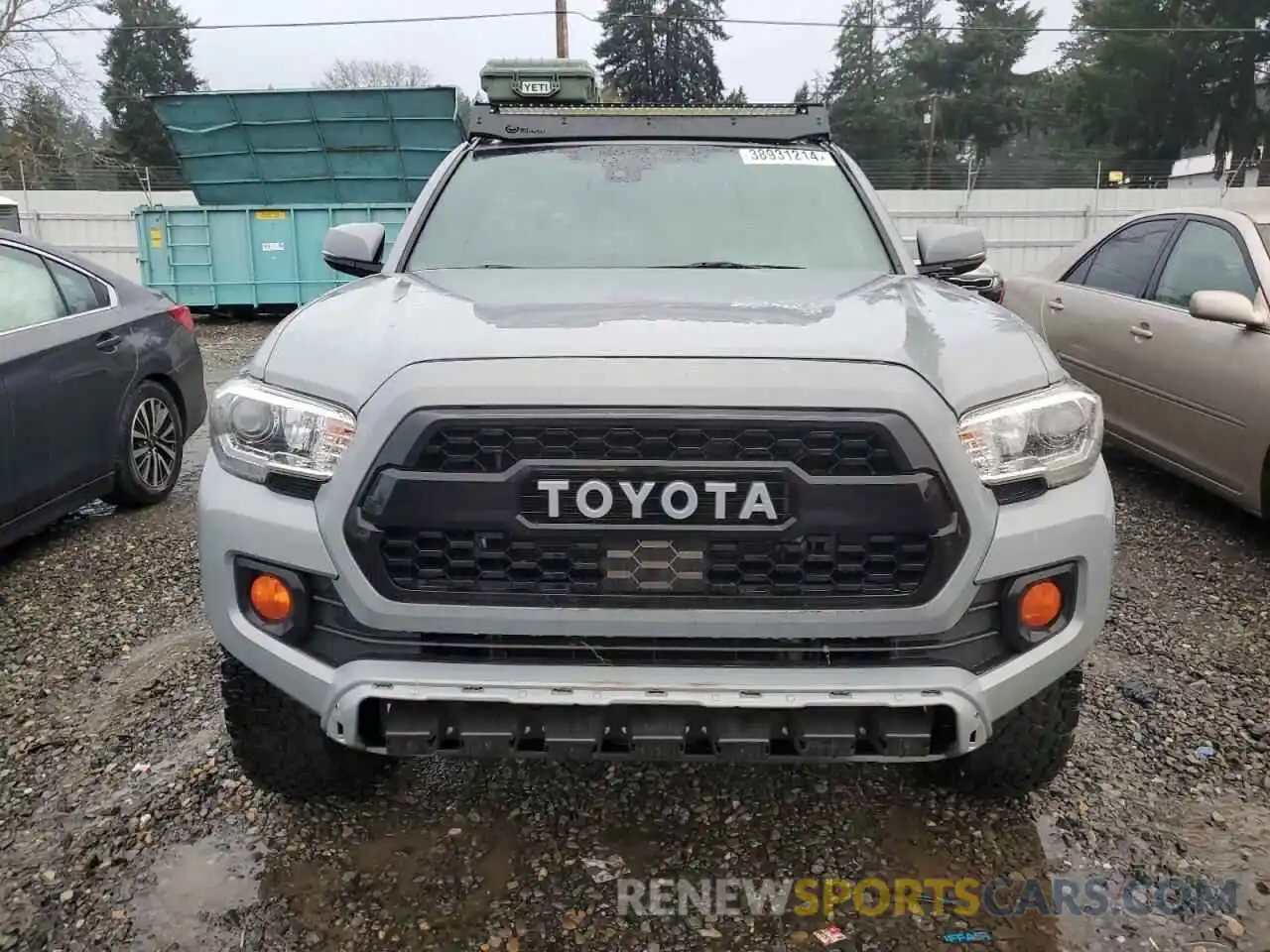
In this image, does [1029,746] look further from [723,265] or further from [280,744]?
[280,744]

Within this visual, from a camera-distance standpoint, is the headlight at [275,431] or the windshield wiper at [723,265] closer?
the headlight at [275,431]

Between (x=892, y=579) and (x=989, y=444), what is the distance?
35 cm

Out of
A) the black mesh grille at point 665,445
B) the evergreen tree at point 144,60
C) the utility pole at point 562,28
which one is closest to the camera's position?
the black mesh grille at point 665,445

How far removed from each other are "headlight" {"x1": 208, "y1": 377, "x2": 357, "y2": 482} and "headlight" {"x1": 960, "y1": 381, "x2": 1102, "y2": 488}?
51.7 inches

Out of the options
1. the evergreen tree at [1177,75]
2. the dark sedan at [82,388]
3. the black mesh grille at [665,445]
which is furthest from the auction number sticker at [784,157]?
the evergreen tree at [1177,75]

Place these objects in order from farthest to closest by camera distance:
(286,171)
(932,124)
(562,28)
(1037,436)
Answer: (932,124)
(562,28)
(286,171)
(1037,436)

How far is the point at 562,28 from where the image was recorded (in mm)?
26359

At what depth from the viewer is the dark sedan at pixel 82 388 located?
4.30m

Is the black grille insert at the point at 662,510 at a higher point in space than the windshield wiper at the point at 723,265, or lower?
lower

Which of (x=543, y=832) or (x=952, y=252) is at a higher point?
(x=952, y=252)

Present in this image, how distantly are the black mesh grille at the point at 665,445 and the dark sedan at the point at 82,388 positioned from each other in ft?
10.2

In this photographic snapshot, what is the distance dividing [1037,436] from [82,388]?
14.1ft

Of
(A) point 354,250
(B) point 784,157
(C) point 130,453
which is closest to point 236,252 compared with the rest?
(C) point 130,453

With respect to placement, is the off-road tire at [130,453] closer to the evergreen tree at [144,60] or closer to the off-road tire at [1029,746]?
the off-road tire at [1029,746]
